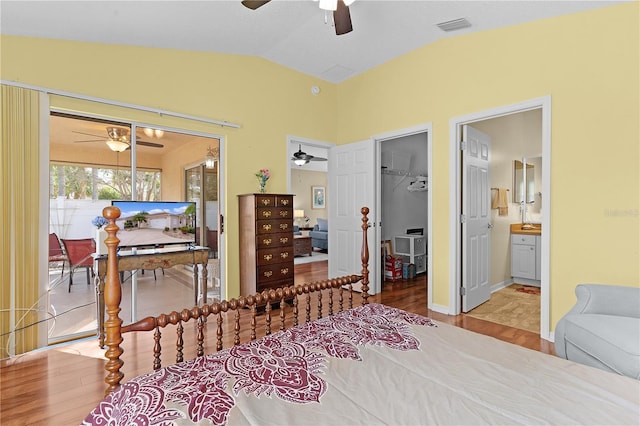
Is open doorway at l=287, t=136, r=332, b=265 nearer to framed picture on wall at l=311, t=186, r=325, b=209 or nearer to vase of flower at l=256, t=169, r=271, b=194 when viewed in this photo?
framed picture on wall at l=311, t=186, r=325, b=209

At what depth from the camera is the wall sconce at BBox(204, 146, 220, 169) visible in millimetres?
3976

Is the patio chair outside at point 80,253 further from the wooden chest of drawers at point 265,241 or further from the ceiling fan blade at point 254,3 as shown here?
the ceiling fan blade at point 254,3

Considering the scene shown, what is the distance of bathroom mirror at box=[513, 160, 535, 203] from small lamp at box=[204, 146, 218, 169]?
4.62m

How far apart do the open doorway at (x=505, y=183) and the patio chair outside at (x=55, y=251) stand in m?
4.03

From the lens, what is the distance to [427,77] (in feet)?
13.1

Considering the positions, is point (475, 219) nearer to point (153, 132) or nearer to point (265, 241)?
point (265, 241)

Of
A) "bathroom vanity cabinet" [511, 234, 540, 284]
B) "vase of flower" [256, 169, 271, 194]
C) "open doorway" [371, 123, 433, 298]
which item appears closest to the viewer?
"vase of flower" [256, 169, 271, 194]

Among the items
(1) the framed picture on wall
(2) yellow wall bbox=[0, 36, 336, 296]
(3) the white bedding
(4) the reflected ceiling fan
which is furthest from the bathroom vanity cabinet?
(1) the framed picture on wall

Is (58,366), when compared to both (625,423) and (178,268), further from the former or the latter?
(625,423)

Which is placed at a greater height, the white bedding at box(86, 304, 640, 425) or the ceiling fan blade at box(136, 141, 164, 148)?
the ceiling fan blade at box(136, 141, 164, 148)

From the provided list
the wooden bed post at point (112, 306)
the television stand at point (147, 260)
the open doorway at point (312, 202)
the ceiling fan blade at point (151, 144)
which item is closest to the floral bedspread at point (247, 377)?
the wooden bed post at point (112, 306)

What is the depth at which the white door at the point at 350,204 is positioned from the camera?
15.2 feet

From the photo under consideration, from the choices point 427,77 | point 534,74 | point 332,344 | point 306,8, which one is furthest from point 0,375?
point 534,74

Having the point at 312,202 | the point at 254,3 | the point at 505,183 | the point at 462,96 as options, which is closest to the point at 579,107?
the point at 462,96
